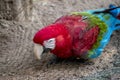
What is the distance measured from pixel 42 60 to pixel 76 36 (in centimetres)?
47

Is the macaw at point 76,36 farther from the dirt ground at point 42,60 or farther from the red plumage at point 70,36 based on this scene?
the dirt ground at point 42,60

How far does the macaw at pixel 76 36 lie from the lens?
8.80 feet

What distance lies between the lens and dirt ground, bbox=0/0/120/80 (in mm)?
2740

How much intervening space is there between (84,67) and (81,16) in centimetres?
46

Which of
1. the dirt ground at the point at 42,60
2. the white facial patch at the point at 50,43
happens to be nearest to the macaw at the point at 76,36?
the white facial patch at the point at 50,43

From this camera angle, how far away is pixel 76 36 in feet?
9.12

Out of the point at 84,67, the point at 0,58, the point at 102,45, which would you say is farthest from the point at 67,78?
the point at 0,58

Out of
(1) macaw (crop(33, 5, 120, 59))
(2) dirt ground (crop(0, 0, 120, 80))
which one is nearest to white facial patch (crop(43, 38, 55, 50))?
(1) macaw (crop(33, 5, 120, 59))

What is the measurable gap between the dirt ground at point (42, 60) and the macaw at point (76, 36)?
0.12 meters

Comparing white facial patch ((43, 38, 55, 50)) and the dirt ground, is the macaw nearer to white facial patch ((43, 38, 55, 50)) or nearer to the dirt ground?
white facial patch ((43, 38, 55, 50))

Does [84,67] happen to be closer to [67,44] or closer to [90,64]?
[90,64]

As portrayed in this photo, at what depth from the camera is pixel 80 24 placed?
2.85 m

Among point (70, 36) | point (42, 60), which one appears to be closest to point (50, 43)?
point (70, 36)

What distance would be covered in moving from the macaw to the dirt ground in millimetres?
118
